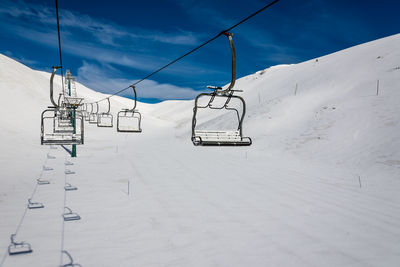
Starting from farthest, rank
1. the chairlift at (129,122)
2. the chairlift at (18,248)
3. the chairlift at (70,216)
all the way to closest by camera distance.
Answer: the chairlift at (129,122)
the chairlift at (70,216)
the chairlift at (18,248)

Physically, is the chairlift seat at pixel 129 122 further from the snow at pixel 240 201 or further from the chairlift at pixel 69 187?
the chairlift at pixel 69 187

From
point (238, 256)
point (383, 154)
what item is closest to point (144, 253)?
point (238, 256)

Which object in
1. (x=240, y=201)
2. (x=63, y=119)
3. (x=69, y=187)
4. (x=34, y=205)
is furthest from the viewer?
(x=63, y=119)

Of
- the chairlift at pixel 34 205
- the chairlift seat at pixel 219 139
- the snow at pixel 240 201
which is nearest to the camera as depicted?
the snow at pixel 240 201

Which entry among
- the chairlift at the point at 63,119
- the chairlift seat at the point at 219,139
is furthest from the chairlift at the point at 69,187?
the chairlift seat at the point at 219,139

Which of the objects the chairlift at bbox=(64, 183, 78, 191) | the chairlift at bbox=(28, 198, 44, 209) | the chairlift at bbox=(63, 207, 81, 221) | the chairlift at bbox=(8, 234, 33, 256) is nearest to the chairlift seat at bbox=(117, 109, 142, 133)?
the chairlift at bbox=(64, 183, 78, 191)

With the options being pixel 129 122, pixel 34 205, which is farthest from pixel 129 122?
pixel 34 205

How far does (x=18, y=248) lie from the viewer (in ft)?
17.7

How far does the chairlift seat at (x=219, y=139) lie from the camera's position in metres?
6.74

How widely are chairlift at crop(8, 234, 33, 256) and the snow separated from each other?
0.12m

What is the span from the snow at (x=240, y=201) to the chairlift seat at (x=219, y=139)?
84.9 inches

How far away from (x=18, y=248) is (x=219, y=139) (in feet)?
16.9

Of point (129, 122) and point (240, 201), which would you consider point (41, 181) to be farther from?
point (129, 122)

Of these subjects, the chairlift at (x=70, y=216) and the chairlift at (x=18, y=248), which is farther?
the chairlift at (x=70, y=216)
